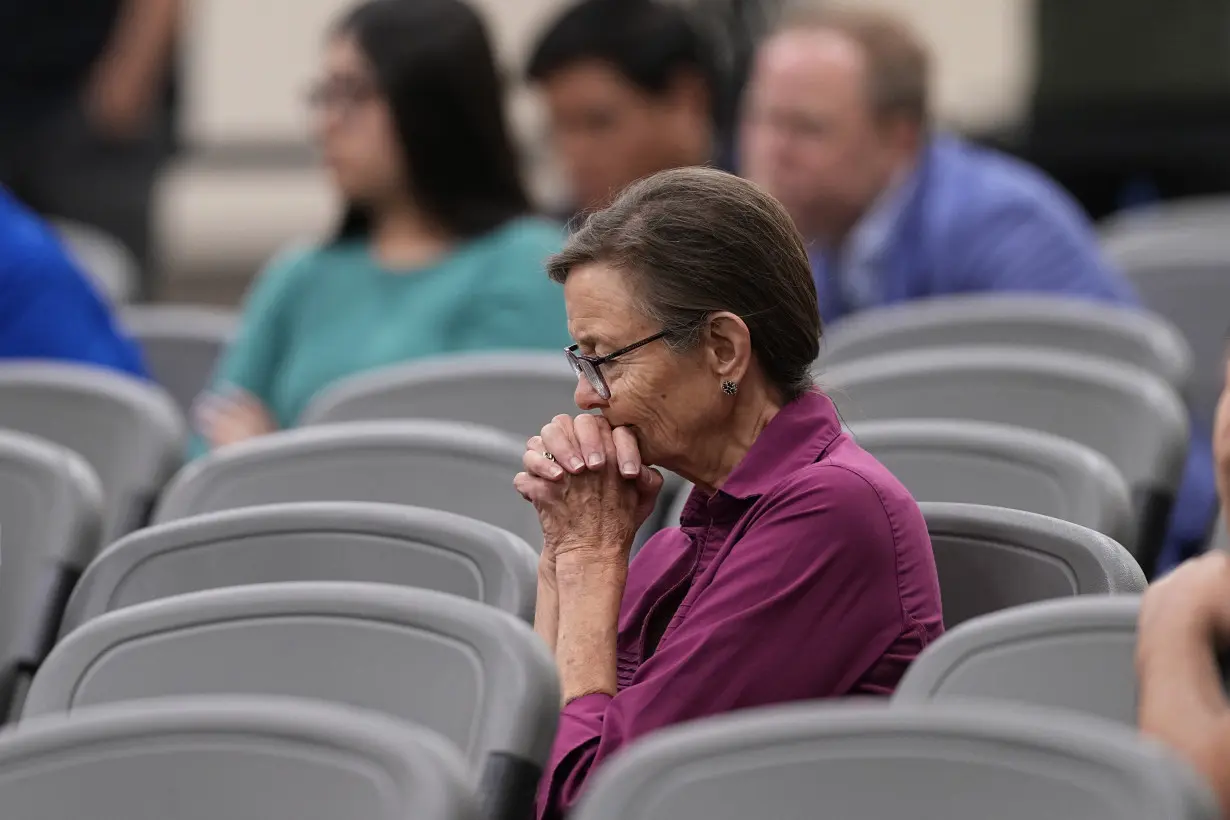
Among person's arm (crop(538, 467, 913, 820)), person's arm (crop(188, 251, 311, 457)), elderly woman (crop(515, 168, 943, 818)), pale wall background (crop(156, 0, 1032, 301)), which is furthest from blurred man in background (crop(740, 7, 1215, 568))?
pale wall background (crop(156, 0, 1032, 301))

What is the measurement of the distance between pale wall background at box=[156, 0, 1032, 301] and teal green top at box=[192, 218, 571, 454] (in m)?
4.46

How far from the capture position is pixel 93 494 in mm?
2494

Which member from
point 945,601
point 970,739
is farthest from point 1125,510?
point 970,739

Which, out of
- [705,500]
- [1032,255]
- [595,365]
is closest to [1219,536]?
[705,500]

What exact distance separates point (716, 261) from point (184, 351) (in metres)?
2.46

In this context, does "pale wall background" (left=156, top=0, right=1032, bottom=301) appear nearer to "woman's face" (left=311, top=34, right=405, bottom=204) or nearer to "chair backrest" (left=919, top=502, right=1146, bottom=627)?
"woman's face" (left=311, top=34, right=405, bottom=204)

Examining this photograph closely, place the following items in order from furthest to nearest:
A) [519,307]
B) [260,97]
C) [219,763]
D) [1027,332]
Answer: [260,97], [519,307], [1027,332], [219,763]

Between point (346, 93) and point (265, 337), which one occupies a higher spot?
point (346, 93)

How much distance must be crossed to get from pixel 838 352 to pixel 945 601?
1370mm

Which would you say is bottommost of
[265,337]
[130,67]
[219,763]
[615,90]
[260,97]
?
[260,97]

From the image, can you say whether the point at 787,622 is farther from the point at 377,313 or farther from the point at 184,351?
the point at 184,351

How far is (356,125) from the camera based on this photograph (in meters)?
3.48

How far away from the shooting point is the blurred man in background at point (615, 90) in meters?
3.84

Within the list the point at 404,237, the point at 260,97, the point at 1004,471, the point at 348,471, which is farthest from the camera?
the point at 260,97
